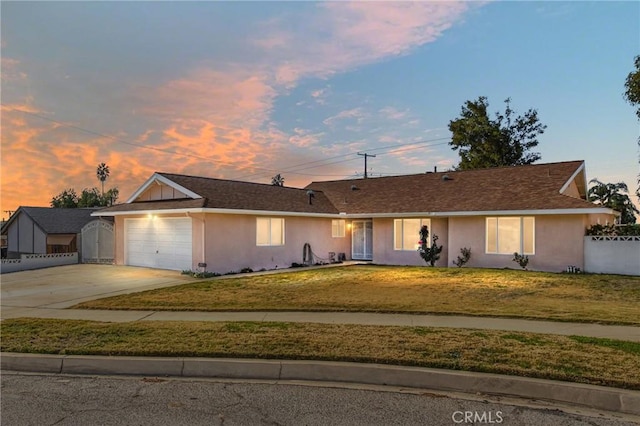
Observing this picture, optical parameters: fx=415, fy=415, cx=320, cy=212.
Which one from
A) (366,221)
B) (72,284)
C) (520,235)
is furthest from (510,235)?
(72,284)

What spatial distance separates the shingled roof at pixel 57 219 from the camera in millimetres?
29359

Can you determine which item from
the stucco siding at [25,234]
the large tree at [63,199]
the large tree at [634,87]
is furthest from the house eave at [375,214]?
the large tree at [63,199]

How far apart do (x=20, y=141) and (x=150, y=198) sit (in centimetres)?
724

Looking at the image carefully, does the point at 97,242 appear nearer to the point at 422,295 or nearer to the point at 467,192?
the point at 422,295

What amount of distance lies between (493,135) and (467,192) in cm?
2004

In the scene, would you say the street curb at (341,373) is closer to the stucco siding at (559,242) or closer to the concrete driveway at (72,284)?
the concrete driveway at (72,284)

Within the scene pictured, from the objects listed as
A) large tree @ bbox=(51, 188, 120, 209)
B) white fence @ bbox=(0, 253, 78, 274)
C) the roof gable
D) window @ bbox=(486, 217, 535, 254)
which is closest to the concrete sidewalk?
the roof gable

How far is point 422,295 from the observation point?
11.9m

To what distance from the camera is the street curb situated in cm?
466

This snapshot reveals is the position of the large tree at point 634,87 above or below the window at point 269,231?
above

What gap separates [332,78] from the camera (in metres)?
22.6

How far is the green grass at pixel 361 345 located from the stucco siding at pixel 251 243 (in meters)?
9.64

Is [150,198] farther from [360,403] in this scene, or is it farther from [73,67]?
[360,403]

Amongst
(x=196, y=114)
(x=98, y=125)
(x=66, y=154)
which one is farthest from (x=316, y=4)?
(x=66, y=154)
